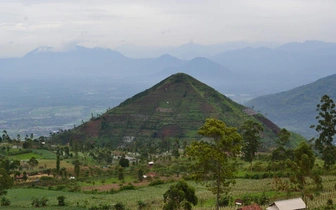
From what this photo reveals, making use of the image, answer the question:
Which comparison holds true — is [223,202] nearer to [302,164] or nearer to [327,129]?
[302,164]

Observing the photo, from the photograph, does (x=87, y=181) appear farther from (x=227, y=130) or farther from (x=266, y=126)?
(x=266, y=126)

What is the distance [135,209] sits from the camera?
1581 inches

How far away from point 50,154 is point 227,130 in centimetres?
8293

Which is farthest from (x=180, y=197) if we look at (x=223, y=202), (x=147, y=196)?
(x=147, y=196)

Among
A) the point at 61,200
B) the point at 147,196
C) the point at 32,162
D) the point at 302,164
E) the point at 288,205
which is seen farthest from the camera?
the point at 32,162

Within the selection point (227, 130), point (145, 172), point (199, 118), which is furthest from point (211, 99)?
point (227, 130)

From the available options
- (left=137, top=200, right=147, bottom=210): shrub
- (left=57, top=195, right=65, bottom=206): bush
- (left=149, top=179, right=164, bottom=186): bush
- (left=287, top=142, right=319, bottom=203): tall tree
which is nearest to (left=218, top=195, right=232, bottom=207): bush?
(left=137, top=200, right=147, bottom=210): shrub

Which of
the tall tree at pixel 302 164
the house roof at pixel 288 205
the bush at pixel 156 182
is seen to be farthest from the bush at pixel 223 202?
the bush at pixel 156 182

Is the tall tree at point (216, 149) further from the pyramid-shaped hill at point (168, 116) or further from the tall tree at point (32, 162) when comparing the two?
the pyramid-shaped hill at point (168, 116)

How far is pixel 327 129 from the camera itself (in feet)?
166

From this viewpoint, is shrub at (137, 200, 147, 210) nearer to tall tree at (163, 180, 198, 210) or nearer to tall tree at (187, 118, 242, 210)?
tall tree at (163, 180, 198, 210)

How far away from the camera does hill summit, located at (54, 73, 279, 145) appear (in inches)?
5694

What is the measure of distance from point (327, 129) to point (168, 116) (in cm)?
10479

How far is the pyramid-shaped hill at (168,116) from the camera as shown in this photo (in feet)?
474
